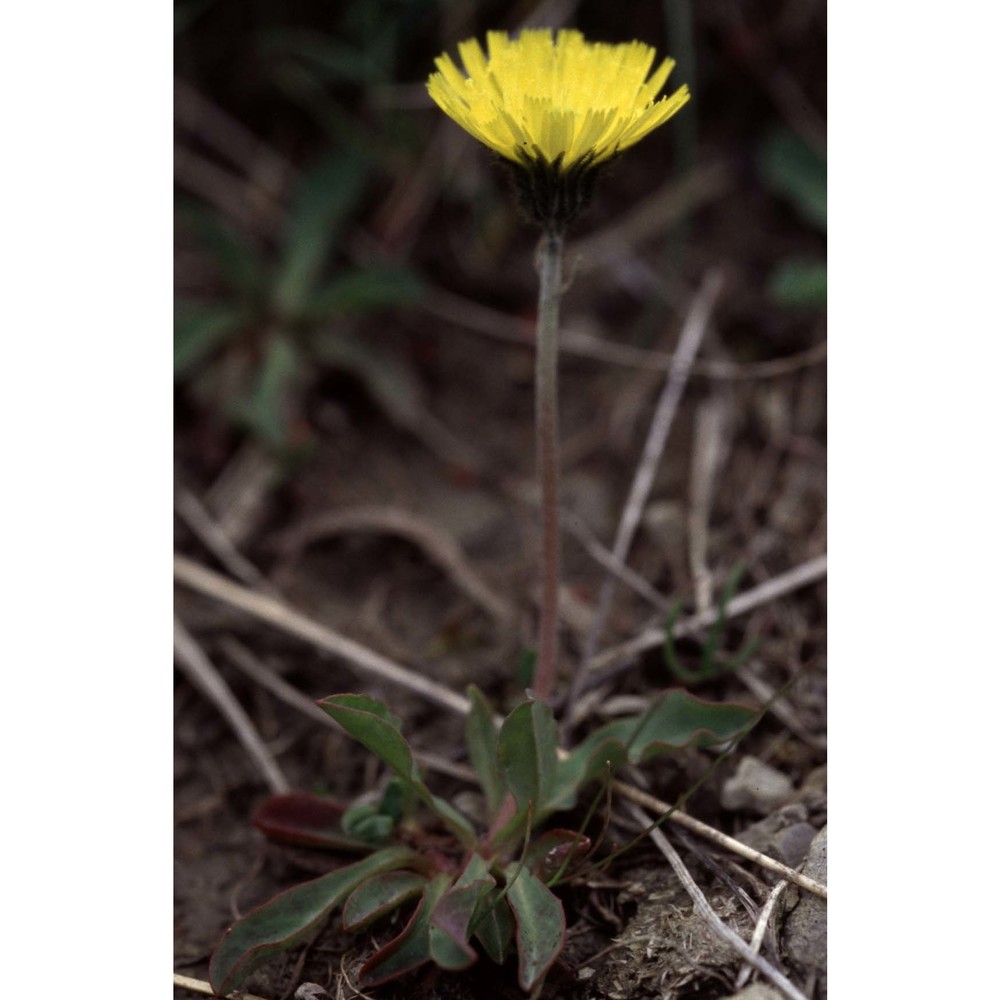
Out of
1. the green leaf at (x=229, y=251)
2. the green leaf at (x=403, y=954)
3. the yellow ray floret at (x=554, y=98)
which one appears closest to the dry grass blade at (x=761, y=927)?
the green leaf at (x=403, y=954)

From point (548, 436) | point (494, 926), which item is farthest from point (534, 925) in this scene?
point (548, 436)

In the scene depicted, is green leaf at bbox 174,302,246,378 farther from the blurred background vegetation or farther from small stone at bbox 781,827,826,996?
small stone at bbox 781,827,826,996

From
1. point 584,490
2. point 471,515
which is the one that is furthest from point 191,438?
point 584,490

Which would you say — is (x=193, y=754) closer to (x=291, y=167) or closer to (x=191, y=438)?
(x=191, y=438)

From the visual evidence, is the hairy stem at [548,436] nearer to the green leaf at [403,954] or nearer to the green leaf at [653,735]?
the green leaf at [653,735]

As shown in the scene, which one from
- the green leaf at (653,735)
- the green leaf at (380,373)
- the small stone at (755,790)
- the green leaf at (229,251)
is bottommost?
the small stone at (755,790)

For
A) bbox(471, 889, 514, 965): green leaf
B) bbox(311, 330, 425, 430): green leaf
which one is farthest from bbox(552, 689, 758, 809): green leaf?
bbox(311, 330, 425, 430): green leaf
